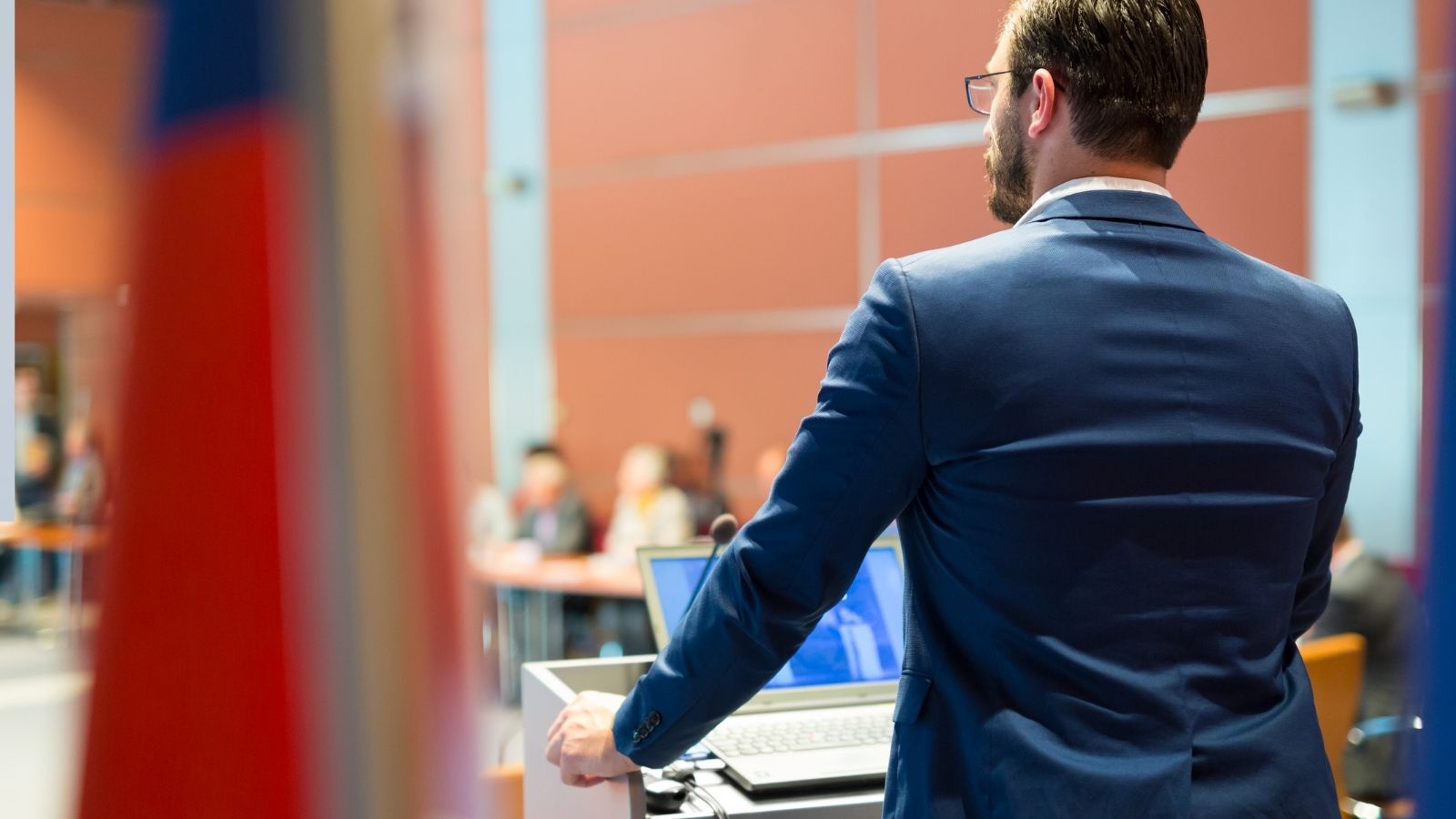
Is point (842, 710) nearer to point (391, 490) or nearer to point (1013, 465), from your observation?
point (1013, 465)

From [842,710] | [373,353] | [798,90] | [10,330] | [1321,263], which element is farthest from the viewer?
[798,90]

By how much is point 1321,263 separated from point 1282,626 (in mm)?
4612

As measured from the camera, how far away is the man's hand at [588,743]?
4.09ft

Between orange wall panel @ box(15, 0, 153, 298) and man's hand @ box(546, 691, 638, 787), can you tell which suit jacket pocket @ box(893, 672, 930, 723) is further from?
orange wall panel @ box(15, 0, 153, 298)

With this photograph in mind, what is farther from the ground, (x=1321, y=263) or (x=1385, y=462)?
(x=1321, y=263)

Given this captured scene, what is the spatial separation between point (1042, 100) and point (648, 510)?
216 inches

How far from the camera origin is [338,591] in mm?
358

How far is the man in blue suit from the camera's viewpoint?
1.00 metres

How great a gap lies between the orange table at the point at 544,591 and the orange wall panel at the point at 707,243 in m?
1.82

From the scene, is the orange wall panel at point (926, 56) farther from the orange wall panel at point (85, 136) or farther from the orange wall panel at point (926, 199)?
the orange wall panel at point (85, 136)

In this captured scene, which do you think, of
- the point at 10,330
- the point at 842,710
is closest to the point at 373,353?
the point at 10,330

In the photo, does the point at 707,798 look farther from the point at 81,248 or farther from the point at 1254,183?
the point at 1254,183

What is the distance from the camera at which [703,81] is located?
7383 millimetres

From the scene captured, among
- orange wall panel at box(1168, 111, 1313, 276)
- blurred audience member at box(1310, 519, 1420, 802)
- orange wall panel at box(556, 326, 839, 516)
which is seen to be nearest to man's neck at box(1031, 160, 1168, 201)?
blurred audience member at box(1310, 519, 1420, 802)
